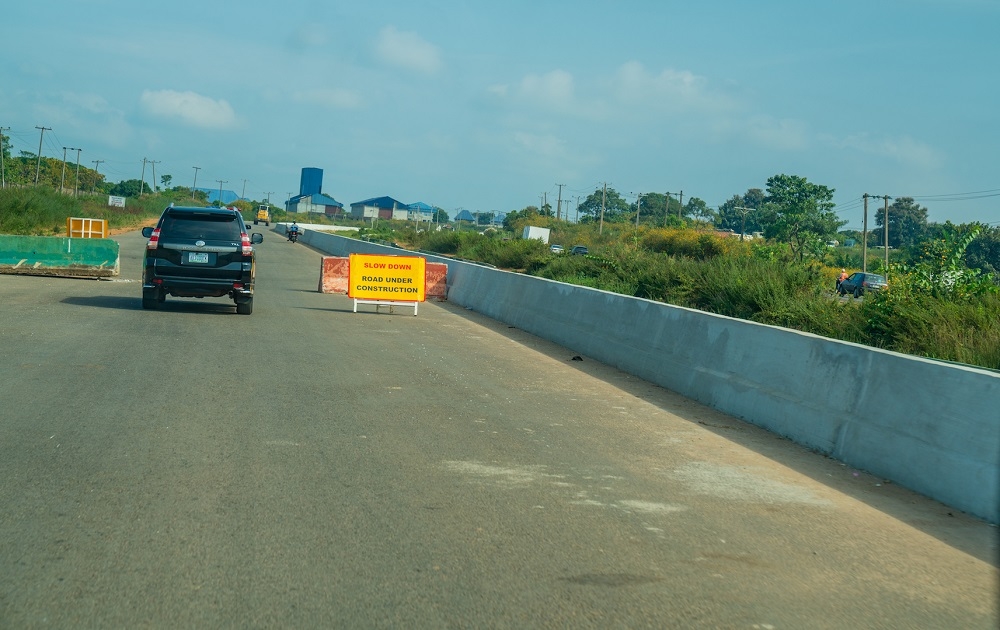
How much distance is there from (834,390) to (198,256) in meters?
12.3

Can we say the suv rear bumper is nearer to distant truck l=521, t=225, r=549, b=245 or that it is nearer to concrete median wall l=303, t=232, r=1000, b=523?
concrete median wall l=303, t=232, r=1000, b=523

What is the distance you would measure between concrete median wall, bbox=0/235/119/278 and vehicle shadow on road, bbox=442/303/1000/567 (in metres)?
15.5

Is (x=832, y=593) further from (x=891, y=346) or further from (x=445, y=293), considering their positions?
(x=445, y=293)

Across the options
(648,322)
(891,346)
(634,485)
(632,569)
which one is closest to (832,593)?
(632,569)

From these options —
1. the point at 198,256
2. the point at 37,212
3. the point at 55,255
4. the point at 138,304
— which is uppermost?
the point at 37,212

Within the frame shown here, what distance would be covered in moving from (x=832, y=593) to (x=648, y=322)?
8563 millimetres

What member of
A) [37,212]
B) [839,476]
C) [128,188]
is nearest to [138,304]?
[839,476]

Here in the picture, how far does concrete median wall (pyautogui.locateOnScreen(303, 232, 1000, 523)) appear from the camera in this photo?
7.31 meters

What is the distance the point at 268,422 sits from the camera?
8953 mm

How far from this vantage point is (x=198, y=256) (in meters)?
17.9

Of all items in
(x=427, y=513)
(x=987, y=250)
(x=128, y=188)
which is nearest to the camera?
(x=427, y=513)

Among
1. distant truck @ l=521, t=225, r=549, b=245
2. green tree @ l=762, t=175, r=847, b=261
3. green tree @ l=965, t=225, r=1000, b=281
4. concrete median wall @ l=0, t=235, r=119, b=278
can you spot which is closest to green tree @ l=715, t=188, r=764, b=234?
green tree @ l=762, t=175, r=847, b=261

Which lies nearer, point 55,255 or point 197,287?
point 197,287

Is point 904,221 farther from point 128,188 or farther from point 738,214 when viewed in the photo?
point 128,188
